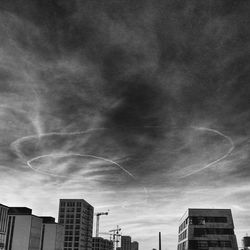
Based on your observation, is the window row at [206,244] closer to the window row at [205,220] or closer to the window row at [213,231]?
the window row at [213,231]

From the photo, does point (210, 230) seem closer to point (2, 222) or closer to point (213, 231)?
point (213, 231)

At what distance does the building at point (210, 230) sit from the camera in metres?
117

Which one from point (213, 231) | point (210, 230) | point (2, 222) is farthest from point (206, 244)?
point (2, 222)

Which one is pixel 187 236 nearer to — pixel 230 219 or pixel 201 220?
pixel 201 220

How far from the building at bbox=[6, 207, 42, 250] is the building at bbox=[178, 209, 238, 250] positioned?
10502cm

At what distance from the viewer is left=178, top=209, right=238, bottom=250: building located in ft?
383

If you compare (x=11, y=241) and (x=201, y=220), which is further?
(x=11, y=241)

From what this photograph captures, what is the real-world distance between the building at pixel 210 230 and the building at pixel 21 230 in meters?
105

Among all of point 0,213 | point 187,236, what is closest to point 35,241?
point 0,213

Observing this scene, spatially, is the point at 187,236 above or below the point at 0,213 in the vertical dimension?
below

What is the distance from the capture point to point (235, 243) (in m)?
117

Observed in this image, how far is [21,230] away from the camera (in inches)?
7200

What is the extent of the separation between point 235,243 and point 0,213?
320 feet

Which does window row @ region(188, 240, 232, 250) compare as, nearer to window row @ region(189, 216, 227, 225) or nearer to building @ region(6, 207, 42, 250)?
window row @ region(189, 216, 227, 225)
